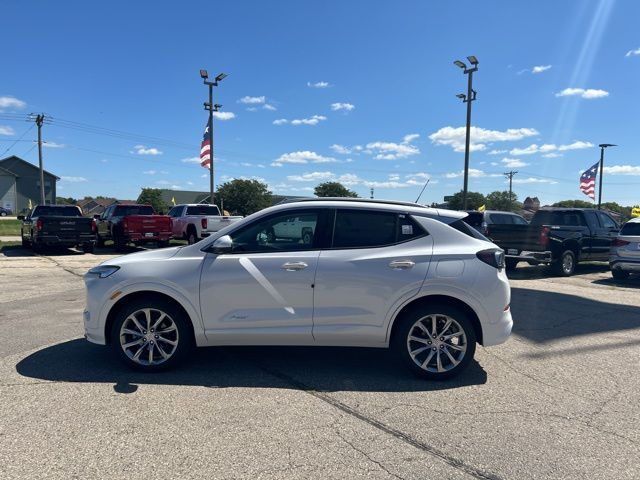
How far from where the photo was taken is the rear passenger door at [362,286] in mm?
4559

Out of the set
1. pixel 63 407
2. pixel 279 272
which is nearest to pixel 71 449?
pixel 63 407

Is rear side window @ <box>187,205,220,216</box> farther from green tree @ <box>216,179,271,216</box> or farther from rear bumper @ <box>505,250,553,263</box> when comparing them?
green tree @ <box>216,179,271,216</box>

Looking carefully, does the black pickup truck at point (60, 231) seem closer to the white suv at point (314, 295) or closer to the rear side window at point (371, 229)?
the white suv at point (314, 295)

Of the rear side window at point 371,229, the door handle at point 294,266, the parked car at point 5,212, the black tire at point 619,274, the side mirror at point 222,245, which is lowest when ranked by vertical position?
the black tire at point 619,274

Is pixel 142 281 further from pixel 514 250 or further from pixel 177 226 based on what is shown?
pixel 177 226

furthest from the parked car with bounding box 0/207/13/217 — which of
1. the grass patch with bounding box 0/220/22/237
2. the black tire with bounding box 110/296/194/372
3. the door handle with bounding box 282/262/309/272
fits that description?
the door handle with bounding box 282/262/309/272

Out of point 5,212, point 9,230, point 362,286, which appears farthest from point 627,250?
point 5,212

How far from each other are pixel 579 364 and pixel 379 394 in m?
2.60

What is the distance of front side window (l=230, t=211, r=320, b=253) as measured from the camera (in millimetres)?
4742

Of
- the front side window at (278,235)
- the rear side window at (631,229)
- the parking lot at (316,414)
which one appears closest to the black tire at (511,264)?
the rear side window at (631,229)

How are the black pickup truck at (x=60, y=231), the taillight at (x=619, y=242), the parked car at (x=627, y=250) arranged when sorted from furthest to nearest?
the black pickup truck at (x=60, y=231)
the taillight at (x=619, y=242)
the parked car at (x=627, y=250)

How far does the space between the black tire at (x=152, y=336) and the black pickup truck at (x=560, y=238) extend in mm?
10367

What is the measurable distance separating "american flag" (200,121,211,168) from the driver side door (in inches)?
874

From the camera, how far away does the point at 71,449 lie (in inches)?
129
